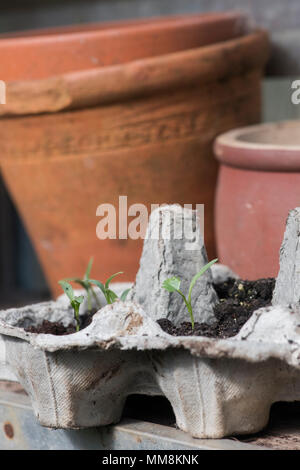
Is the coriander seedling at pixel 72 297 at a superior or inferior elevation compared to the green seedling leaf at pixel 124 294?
superior

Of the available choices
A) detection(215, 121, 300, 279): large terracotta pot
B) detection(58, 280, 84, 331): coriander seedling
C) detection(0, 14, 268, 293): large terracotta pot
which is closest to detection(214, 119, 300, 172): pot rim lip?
detection(215, 121, 300, 279): large terracotta pot

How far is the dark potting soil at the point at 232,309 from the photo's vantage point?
1071 millimetres

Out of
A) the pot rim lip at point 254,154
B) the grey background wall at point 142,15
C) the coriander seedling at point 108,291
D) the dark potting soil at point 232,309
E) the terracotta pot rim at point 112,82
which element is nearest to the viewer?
the dark potting soil at point 232,309

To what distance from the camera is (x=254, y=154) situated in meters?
1.47

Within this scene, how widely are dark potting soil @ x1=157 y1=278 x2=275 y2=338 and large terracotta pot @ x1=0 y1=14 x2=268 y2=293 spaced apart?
1.93 feet

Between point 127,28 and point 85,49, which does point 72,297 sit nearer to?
point 85,49

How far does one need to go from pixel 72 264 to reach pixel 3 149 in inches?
13.1

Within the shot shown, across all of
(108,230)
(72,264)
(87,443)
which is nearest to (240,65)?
(108,230)

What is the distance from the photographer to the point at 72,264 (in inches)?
74.6

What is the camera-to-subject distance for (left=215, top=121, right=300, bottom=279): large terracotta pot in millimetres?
1427

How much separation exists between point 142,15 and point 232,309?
5.31 feet

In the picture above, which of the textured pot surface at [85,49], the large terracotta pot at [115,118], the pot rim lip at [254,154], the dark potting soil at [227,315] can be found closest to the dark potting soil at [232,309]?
the dark potting soil at [227,315]

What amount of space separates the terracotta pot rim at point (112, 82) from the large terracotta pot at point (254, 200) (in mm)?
205

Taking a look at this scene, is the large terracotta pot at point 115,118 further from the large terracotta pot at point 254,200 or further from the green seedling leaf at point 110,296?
the green seedling leaf at point 110,296
